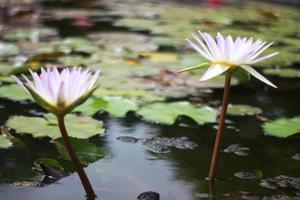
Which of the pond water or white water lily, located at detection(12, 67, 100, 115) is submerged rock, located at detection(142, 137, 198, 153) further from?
white water lily, located at detection(12, 67, 100, 115)

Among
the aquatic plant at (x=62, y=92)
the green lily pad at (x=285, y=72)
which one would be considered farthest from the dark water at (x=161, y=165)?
the green lily pad at (x=285, y=72)

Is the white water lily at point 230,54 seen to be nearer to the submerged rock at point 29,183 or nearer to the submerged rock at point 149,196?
the submerged rock at point 149,196

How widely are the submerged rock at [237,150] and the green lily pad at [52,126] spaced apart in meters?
0.30

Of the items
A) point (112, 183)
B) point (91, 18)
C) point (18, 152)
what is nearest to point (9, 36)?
point (91, 18)

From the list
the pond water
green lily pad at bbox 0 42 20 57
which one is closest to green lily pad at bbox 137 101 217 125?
the pond water

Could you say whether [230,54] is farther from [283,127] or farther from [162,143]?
[283,127]

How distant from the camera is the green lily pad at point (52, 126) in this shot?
3.75 ft

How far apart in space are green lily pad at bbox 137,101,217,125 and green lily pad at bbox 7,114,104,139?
163mm

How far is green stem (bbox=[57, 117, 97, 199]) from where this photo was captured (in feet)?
2.44

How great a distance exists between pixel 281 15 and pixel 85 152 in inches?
118

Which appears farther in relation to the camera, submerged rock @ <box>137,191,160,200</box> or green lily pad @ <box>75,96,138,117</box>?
green lily pad @ <box>75,96,138,117</box>

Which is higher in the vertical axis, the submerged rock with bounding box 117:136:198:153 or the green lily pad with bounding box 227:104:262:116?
the green lily pad with bounding box 227:104:262:116

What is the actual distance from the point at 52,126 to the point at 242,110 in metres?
0.55

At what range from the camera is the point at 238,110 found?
1.42 metres
